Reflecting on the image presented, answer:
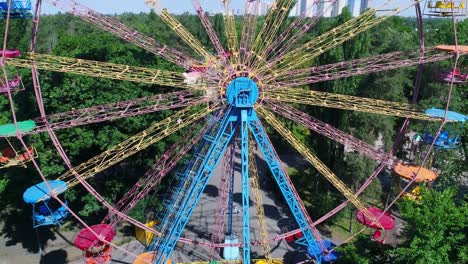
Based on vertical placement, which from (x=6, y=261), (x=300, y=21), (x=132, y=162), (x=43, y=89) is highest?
(x=300, y=21)

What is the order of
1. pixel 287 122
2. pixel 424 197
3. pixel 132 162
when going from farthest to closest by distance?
pixel 287 122 < pixel 132 162 < pixel 424 197

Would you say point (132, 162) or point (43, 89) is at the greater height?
point (43, 89)

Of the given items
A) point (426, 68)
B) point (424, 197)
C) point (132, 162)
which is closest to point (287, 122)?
point (426, 68)

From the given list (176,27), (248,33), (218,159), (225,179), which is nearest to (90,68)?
(176,27)

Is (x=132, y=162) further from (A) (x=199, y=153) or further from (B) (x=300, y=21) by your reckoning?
(B) (x=300, y=21)

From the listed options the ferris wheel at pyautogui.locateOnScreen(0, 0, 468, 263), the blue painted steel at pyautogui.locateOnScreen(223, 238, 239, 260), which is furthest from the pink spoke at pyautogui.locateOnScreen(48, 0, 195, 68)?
the blue painted steel at pyautogui.locateOnScreen(223, 238, 239, 260)

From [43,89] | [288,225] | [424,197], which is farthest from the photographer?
[288,225]
